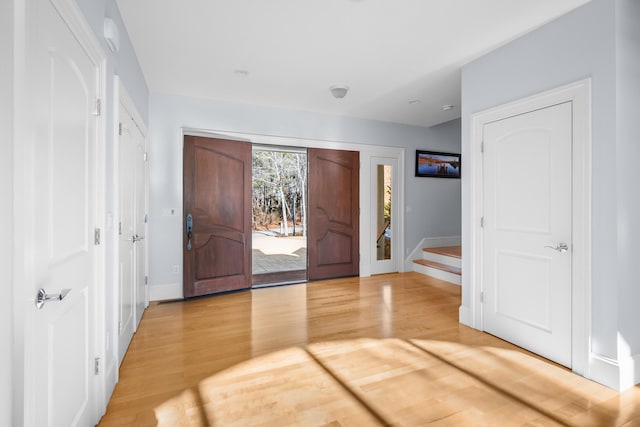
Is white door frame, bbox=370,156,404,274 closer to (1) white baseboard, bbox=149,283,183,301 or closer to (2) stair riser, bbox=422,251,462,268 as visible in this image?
(2) stair riser, bbox=422,251,462,268

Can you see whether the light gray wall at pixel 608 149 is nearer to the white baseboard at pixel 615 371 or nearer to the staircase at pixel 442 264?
the white baseboard at pixel 615 371

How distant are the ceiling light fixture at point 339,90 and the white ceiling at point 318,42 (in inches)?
3.1

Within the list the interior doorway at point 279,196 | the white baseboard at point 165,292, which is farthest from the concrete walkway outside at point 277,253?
the white baseboard at point 165,292

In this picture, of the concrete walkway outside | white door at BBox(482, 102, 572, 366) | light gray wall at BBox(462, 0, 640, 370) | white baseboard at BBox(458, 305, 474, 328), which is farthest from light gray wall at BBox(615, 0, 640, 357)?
the concrete walkway outside

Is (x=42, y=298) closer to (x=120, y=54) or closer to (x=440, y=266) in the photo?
(x=120, y=54)

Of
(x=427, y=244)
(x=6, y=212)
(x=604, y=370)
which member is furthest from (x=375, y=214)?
(x=6, y=212)

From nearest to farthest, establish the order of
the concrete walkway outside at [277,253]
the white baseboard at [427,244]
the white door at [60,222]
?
the white door at [60,222] → the white baseboard at [427,244] → the concrete walkway outside at [277,253]

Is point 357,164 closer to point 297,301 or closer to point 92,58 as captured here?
point 297,301

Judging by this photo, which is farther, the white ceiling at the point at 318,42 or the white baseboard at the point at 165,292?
the white baseboard at the point at 165,292

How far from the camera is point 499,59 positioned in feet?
9.83

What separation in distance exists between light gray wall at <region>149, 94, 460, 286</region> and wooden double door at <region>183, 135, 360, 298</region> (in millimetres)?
197

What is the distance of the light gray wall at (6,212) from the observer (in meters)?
0.99

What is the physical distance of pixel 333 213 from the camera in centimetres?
538

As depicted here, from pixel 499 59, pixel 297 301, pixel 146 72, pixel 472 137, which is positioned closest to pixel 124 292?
pixel 297 301
